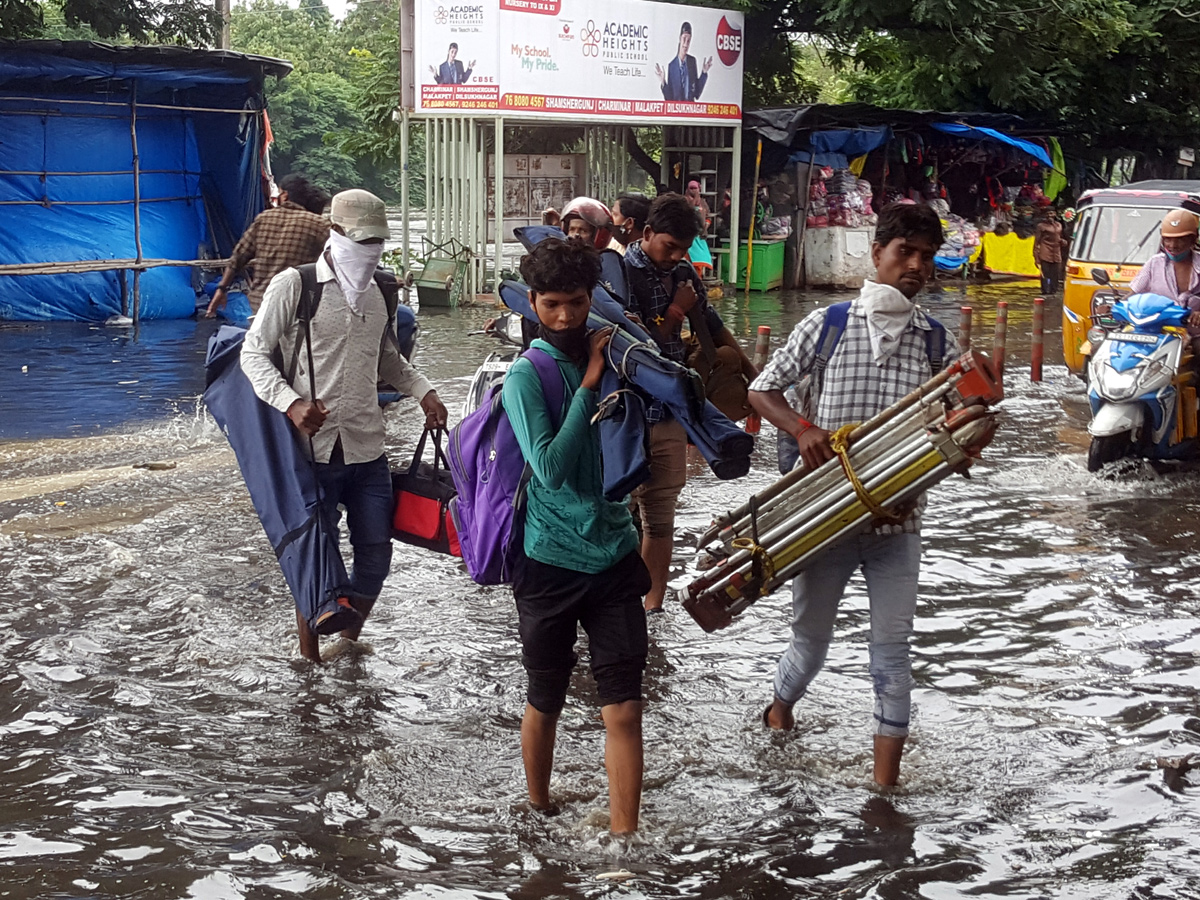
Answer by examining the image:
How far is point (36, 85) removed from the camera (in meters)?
14.9

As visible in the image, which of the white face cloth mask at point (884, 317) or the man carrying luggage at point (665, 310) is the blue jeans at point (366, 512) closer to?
the man carrying luggage at point (665, 310)

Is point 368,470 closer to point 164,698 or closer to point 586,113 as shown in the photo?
point 164,698

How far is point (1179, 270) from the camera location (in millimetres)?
9227

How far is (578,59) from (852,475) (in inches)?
581

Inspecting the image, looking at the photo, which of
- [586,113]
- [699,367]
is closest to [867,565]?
[699,367]

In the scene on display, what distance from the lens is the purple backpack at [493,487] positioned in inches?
154

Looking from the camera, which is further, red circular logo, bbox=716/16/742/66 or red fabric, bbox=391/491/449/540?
red circular logo, bbox=716/16/742/66

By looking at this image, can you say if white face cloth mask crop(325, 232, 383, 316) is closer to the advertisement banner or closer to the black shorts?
the black shorts

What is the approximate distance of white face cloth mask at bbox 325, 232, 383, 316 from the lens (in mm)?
5156

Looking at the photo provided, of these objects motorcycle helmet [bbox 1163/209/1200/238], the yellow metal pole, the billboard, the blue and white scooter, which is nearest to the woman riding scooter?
motorcycle helmet [bbox 1163/209/1200/238]

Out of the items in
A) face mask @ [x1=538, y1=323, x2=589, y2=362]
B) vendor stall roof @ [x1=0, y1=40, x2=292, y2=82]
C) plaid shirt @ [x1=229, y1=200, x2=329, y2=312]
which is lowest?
face mask @ [x1=538, y1=323, x2=589, y2=362]

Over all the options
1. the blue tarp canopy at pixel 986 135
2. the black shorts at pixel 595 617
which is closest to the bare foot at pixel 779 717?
the black shorts at pixel 595 617

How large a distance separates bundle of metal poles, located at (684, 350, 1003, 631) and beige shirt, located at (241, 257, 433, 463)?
1550 millimetres

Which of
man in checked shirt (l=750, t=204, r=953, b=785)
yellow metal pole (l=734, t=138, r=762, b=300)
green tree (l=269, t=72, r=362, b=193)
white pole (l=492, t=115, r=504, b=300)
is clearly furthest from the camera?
green tree (l=269, t=72, r=362, b=193)
